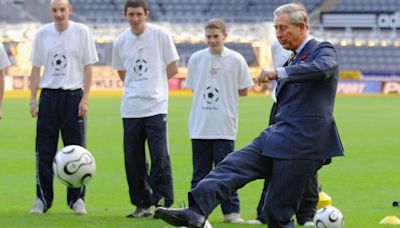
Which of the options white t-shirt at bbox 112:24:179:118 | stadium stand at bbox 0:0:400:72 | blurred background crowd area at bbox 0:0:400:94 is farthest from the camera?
stadium stand at bbox 0:0:400:72

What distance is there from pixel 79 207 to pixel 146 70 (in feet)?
4.87

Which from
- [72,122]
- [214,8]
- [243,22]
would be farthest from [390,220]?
[214,8]

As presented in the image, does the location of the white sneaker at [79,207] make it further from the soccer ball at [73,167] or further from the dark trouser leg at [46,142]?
the soccer ball at [73,167]

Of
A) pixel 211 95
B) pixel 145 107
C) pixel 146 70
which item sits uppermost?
pixel 146 70

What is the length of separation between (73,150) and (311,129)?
9.74ft

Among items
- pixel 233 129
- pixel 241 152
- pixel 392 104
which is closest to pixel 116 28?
pixel 392 104

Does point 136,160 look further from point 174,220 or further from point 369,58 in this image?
point 369,58

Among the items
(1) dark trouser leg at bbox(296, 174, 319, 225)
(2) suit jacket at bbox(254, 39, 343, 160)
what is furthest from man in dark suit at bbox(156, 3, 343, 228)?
(1) dark trouser leg at bbox(296, 174, 319, 225)

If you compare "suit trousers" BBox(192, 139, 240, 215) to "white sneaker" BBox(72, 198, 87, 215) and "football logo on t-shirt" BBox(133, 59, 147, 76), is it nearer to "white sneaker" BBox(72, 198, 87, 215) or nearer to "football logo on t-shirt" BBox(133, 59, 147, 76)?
"football logo on t-shirt" BBox(133, 59, 147, 76)

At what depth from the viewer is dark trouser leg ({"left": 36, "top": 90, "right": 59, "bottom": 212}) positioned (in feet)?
36.1

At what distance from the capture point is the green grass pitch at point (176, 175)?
1080 centimetres

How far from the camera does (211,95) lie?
10977 millimetres

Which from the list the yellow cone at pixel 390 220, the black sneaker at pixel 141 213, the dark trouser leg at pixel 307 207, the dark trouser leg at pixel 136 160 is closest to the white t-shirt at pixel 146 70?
the dark trouser leg at pixel 136 160

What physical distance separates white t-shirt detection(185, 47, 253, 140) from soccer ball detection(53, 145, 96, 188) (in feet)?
4.51
